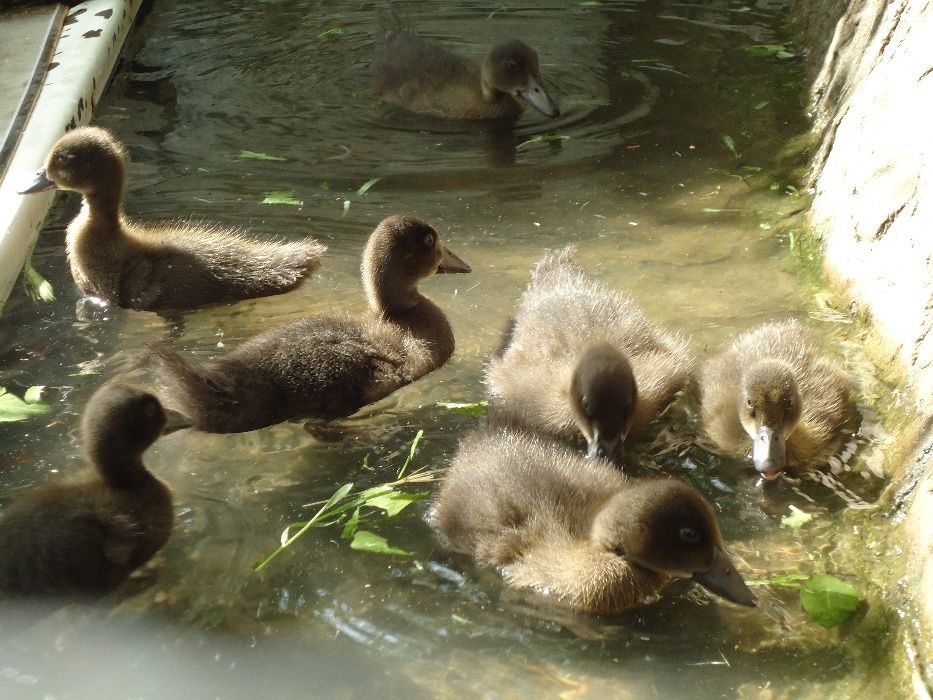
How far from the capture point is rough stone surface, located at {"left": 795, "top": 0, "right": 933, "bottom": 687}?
3.40 m

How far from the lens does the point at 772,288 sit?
16.1ft

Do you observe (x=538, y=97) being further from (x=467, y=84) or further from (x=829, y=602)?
(x=829, y=602)

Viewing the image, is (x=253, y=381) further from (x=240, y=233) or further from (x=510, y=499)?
(x=240, y=233)

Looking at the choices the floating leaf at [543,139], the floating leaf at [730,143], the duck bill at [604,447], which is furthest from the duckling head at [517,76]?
the duck bill at [604,447]

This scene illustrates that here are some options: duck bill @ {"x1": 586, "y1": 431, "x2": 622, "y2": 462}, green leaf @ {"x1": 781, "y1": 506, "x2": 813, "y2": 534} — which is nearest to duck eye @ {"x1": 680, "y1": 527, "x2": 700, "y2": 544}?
green leaf @ {"x1": 781, "y1": 506, "x2": 813, "y2": 534}

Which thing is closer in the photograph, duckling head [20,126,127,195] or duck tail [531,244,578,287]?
duck tail [531,244,578,287]

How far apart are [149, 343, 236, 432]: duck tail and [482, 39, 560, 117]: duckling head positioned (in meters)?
3.51

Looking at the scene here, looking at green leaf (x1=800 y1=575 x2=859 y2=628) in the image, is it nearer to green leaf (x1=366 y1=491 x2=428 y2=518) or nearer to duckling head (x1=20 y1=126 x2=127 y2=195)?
green leaf (x1=366 y1=491 x2=428 y2=518)

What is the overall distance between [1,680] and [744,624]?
1.99m

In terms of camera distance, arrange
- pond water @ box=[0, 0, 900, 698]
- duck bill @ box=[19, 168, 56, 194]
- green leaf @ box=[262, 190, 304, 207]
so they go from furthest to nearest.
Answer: green leaf @ box=[262, 190, 304, 207]
duck bill @ box=[19, 168, 56, 194]
pond water @ box=[0, 0, 900, 698]

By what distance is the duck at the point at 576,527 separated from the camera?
3111 millimetres

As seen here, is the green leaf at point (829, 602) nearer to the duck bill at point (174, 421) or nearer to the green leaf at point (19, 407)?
the duck bill at point (174, 421)

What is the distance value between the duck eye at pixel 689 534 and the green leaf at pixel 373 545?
2.77 feet

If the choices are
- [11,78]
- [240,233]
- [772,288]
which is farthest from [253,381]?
[11,78]
